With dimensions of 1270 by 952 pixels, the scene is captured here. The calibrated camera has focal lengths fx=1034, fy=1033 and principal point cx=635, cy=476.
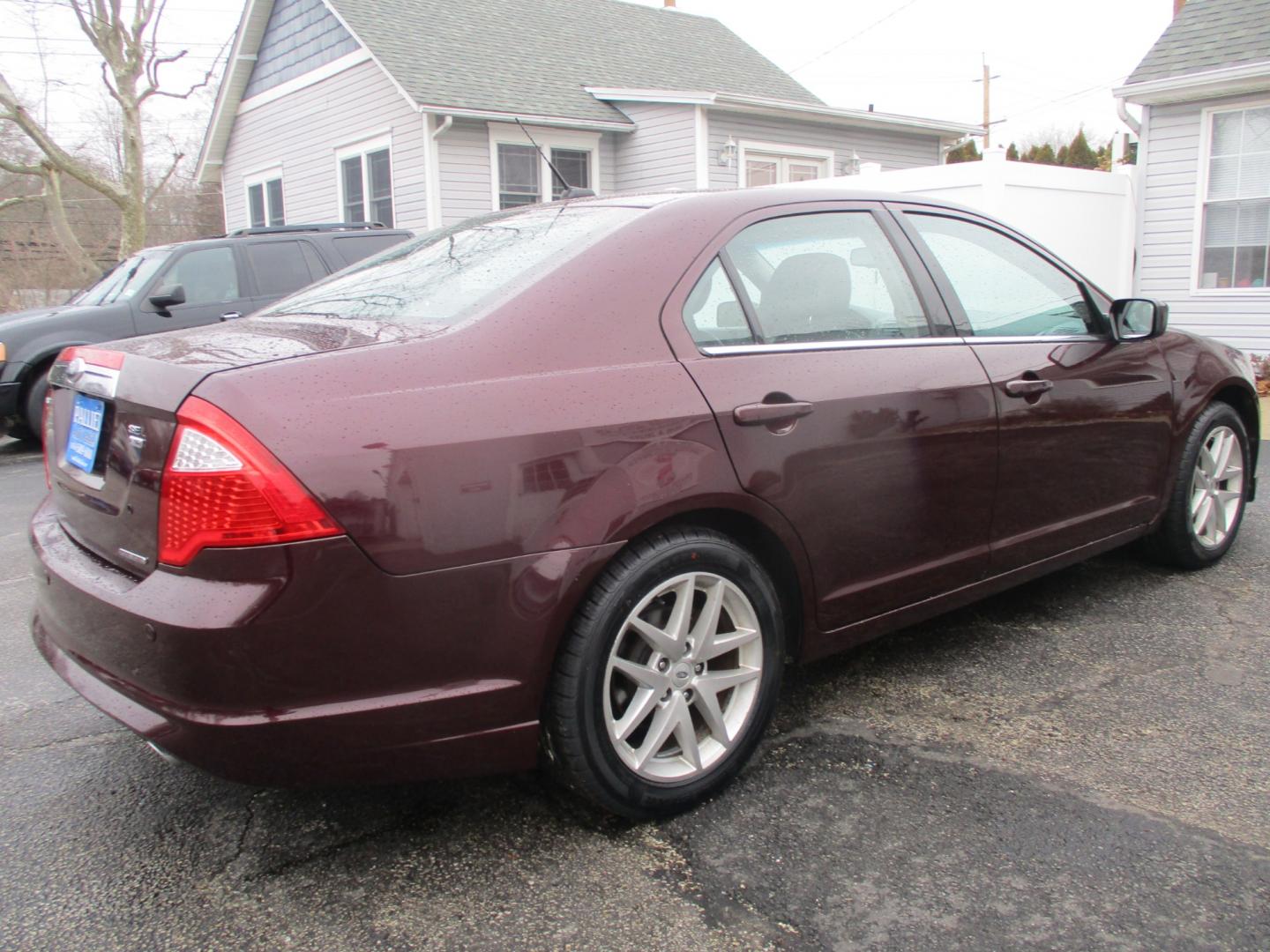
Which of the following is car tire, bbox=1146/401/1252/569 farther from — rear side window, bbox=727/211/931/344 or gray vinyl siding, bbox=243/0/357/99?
gray vinyl siding, bbox=243/0/357/99

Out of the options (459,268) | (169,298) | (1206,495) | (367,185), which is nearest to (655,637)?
(459,268)

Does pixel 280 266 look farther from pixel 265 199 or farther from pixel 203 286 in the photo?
pixel 265 199

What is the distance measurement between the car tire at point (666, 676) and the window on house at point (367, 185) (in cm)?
1395

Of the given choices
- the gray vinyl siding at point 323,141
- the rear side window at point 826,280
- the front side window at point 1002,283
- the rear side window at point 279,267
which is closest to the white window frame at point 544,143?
the gray vinyl siding at point 323,141

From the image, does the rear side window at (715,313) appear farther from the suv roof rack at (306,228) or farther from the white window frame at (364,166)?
the white window frame at (364,166)

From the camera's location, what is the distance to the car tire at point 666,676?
7.67ft

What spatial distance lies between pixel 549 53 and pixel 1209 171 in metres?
10.1

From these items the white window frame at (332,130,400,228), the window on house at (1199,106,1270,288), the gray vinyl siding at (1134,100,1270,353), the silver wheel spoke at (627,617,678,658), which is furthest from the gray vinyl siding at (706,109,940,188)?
the silver wheel spoke at (627,617,678,658)

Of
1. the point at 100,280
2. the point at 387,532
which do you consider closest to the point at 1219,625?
the point at 387,532

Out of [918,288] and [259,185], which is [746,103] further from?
[918,288]

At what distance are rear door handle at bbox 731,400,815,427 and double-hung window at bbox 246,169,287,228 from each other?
17.5m

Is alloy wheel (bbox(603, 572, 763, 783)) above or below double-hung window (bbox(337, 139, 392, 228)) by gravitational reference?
below

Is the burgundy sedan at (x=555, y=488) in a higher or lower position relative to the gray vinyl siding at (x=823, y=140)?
lower

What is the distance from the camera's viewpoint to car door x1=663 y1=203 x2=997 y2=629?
2648 mm
